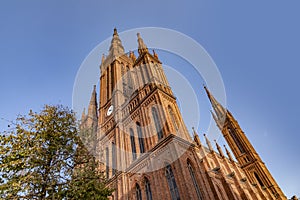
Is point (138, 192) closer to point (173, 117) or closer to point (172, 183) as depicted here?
point (172, 183)

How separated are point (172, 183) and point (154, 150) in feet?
12.0

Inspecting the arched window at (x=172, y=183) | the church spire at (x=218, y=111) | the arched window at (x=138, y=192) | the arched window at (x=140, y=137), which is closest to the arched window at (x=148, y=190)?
the arched window at (x=138, y=192)

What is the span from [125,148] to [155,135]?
188 inches

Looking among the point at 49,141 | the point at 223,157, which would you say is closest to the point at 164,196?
the point at 49,141

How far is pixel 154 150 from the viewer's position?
66.1 ft

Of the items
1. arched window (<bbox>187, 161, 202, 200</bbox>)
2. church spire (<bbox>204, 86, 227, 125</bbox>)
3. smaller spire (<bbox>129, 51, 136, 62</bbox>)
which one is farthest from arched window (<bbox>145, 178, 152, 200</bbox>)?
church spire (<bbox>204, 86, 227, 125</bbox>)

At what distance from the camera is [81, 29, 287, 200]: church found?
17.5 metres

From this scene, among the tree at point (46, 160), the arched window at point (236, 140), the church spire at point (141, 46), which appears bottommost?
the tree at point (46, 160)

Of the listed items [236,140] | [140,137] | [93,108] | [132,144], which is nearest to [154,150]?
[140,137]

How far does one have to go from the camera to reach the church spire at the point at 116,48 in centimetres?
4425

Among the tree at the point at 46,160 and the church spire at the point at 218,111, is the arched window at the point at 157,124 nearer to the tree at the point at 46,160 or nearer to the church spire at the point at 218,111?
the tree at the point at 46,160

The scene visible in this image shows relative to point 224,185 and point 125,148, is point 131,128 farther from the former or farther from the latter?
point 224,185

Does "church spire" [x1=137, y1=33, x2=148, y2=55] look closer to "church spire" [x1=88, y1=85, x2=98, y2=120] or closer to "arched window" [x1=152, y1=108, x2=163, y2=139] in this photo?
"arched window" [x1=152, y1=108, x2=163, y2=139]

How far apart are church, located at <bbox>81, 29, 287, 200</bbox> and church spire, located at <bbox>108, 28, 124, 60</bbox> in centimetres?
499
